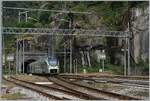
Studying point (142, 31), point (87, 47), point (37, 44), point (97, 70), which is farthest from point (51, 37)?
point (142, 31)

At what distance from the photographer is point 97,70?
54.0m

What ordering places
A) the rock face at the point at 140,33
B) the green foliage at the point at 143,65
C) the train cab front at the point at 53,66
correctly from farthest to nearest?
the rock face at the point at 140,33 < the train cab front at the point at 53,66 < the green foliage at the point at 143,65

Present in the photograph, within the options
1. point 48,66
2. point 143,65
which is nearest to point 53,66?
point 48,66

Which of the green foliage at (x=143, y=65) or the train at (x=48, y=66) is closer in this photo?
the green foliage at (x=143, y=65)

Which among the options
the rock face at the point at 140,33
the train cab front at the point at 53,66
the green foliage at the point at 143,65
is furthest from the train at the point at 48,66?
the rock face at the point at 140,33

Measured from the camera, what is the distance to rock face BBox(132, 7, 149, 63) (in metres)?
48.9

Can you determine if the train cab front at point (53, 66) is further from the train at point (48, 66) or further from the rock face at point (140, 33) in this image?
the rock face at point (140, 33)

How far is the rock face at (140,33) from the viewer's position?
48.9m

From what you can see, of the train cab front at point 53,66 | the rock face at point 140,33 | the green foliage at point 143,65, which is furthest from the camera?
the rock face at point 140,33

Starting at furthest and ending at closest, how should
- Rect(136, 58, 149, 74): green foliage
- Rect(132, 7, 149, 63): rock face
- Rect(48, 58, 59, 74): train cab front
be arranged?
Rect(132, 7, 149, 63): rock face < Rect(48, 58, 59, 74): train cab front < Rect(136, 58, 149, 74): green foliage

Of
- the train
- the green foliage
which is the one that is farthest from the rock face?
the train

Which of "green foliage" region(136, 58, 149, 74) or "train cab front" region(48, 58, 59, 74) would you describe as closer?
"green foliage" region(136, 58, 149, 74)

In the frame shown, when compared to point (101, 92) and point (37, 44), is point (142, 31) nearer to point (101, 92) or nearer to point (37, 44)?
point (37, 44)

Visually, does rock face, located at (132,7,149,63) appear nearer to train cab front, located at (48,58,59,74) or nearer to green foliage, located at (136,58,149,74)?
green foliage, located at (136,58,149,74)
